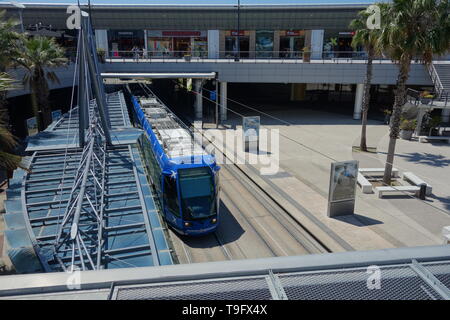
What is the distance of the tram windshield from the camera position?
13945 millimetres

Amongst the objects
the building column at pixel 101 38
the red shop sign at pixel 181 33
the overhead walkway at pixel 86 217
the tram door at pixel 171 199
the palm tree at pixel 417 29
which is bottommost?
the tram door at pixel 171 199

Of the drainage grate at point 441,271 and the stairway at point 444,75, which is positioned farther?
the stairway at point 444,75

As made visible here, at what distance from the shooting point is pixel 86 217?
10.3 meters

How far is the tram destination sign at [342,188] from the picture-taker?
52.4 ft

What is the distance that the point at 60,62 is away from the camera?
2525 centimetres

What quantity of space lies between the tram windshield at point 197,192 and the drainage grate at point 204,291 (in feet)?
32.3

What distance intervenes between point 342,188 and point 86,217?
10757mm

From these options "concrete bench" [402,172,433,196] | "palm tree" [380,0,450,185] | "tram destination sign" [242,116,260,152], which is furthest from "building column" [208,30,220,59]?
"concrete bench" [402,172,433,196]

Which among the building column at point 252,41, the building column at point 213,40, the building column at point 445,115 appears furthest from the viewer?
the building column at point 252,41

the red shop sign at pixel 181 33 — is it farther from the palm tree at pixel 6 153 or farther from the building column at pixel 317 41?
the palm tree at pixel 6 153

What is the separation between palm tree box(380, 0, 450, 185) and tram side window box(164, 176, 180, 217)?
1222 centimetres

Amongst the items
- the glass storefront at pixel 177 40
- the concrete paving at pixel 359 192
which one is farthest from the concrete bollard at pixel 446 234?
the glass storefront at pixel 177 40

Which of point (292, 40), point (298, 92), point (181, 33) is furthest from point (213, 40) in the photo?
point (298, 92)

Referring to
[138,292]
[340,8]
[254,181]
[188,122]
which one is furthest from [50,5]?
[138,292]
